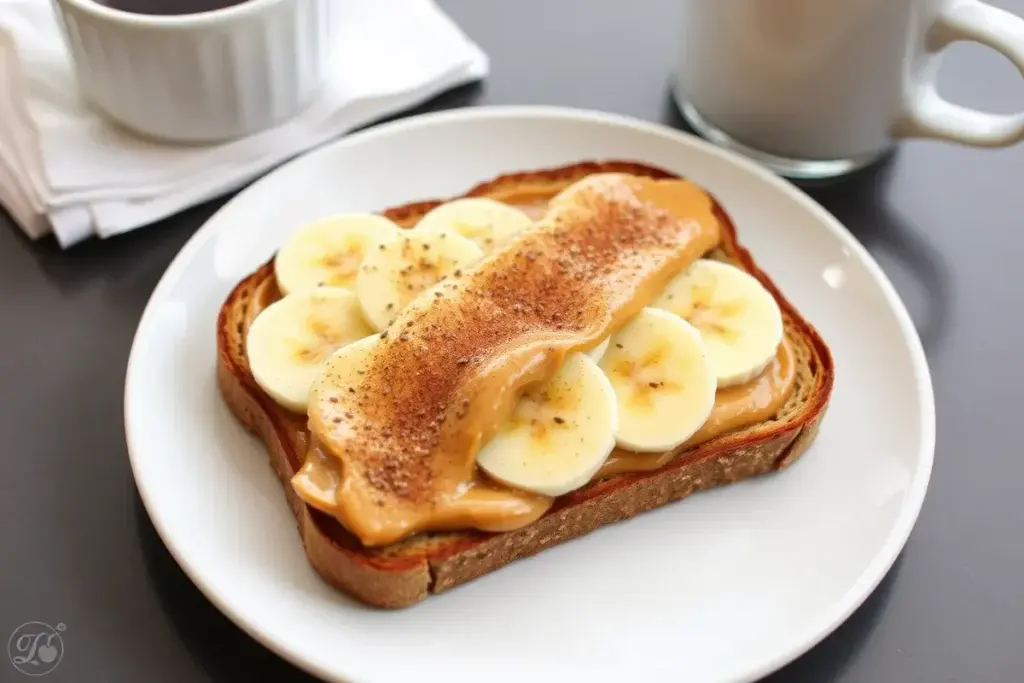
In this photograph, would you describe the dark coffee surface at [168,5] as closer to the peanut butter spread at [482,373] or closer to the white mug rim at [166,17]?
the white mug rim at [166,17]

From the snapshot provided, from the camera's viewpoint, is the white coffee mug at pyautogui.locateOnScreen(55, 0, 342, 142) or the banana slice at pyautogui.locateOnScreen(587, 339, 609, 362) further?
the white coffee mug at pyautogui.locateOnScreen(55, 0, 342, 142)

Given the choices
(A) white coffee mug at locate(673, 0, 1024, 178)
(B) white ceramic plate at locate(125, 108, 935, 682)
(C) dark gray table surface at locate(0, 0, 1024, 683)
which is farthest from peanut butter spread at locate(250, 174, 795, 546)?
(A) white coffee mug at locate(673, 0, 1024, 178)

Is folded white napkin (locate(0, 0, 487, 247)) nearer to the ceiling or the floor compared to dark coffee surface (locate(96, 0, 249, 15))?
nearer to the floor

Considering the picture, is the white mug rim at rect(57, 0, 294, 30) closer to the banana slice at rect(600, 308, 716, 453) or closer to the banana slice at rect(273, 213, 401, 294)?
the banana slice at rect(273, 213, 401, 294)

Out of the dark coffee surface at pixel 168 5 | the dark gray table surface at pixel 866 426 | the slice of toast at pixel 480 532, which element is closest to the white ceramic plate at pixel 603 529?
the slice of toast at pixel 480 532

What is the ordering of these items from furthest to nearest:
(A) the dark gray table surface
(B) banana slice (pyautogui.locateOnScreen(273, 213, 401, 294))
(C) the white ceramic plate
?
(B) banana slice (pyautogui.locateOnScreen(273, 213, 401, 294))
(A) the dark gray table surface
(C) the white ceramic plate
